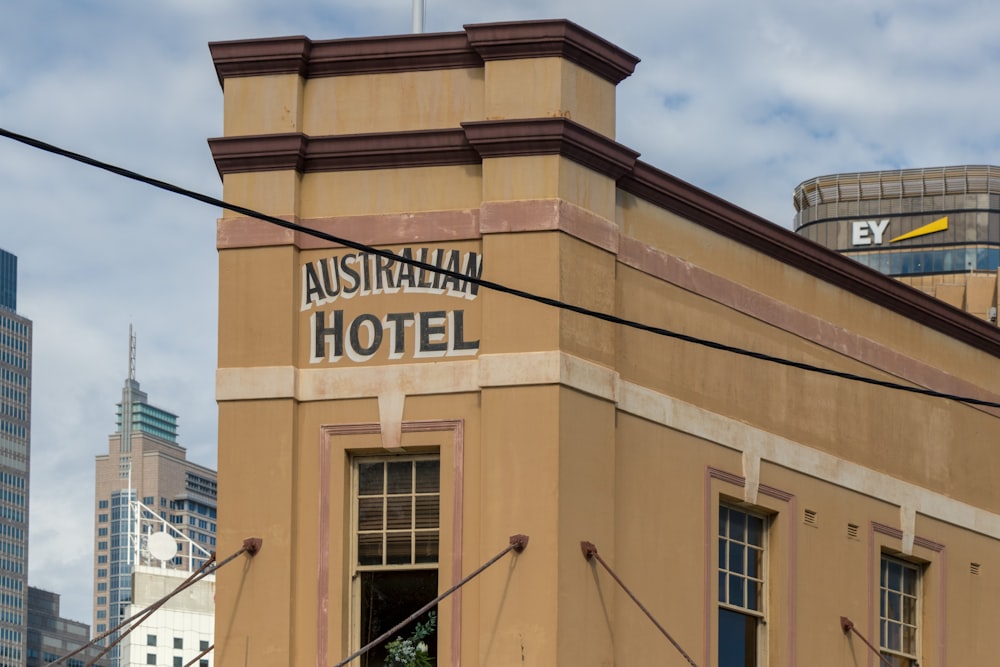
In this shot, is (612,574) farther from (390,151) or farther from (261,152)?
(261,152)

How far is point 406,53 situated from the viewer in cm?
1962

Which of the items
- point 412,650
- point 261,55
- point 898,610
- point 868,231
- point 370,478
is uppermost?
point 868,231

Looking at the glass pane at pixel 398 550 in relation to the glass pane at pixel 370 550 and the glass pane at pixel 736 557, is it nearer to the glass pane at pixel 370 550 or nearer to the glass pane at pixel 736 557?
the glass pane at pixel 370 550

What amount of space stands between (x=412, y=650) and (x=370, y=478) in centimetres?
176

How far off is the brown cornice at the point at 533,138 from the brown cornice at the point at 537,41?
80 centimetres

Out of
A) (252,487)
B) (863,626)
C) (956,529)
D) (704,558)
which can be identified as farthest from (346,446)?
(956,529)

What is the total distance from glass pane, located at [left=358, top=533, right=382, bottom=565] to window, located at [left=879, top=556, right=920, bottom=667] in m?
7.11

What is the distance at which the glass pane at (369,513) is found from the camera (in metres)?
18.8

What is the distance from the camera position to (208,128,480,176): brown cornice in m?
19.2

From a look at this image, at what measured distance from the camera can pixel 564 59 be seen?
19141 millimetres

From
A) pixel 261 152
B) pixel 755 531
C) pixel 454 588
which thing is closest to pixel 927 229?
pixel 755 531

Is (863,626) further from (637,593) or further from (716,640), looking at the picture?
(637,593)

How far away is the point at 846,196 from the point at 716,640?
12442 cm

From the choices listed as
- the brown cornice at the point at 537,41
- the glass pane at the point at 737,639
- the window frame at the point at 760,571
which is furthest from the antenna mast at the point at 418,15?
the glass pane at the point at 737,639
